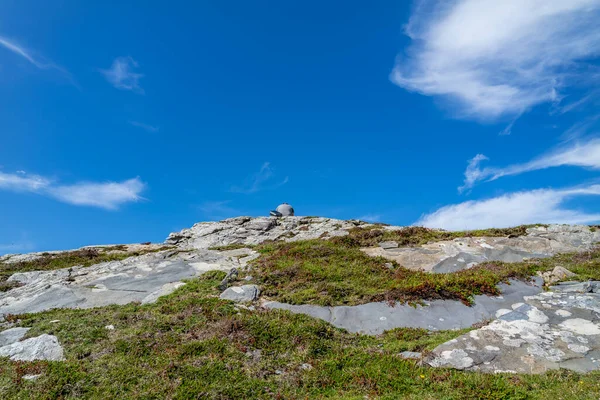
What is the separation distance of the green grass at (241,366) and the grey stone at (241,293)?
2.58m

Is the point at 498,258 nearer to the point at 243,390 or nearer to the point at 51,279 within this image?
the point at 243,390

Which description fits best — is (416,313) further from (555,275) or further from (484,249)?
(484,249)

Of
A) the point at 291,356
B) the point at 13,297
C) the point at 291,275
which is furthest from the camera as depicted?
the point at 13,297

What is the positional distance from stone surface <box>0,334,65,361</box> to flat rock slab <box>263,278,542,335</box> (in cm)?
860

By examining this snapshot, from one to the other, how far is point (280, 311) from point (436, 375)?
24.1ft

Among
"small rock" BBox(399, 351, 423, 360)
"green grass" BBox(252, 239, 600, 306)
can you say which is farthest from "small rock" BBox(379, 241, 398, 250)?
"small rock" BBox(399, 351, 423, 360)

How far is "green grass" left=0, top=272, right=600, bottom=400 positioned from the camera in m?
9.81

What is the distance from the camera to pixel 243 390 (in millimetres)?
10102

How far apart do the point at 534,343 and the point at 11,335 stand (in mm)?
19857

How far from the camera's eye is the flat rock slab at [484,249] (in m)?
23.0

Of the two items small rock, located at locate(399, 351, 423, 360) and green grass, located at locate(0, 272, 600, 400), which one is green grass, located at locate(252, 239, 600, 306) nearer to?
green grass, located at locate(0, 272, 600, 400)

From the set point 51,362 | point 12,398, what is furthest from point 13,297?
point 12,398

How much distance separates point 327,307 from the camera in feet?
56.2

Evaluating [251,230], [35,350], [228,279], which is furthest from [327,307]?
[251,230]
